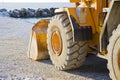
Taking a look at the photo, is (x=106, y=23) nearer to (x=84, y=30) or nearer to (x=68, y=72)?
(x=84, y=30)

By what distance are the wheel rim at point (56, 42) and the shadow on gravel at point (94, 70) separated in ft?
1.60

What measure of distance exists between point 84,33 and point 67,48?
462 mm

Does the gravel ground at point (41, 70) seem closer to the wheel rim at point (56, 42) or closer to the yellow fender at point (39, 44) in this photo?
the yellow fender at point (39, 44)

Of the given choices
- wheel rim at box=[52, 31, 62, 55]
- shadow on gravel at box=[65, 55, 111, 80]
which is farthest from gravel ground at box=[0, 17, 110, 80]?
wheel rim at box=[52, 31, 62, 55]

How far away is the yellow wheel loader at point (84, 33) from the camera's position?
5.46 meters

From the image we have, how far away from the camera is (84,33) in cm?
630

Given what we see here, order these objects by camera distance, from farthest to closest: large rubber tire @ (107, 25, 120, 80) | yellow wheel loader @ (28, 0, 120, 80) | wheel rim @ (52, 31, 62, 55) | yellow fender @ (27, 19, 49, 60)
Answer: yellow fender @ (27, 19, 49, 60), wheel rim @ (52, 31, 62, 55), yellow wheel loader @ (28, 0, 120, 80), large rubber tire @ (107, 25, 120, 80)

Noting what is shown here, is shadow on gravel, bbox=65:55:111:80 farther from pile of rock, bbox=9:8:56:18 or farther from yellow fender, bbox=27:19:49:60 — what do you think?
pile of rock, bbox=9:8:56:18

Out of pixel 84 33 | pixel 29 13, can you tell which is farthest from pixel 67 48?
pixel 29 13

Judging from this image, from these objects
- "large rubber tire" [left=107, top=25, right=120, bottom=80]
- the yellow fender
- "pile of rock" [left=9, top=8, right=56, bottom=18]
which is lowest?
"pile of rock" [left=9, top=8, right=56, bottom=18]

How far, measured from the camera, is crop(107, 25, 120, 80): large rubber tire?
5.14 m

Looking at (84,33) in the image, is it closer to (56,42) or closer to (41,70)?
(56,42)

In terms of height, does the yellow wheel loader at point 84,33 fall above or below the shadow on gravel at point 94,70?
above

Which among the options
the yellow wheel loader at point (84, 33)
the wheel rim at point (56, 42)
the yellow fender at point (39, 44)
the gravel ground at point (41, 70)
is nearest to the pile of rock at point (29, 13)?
the gravel ground at point (41, 70)
